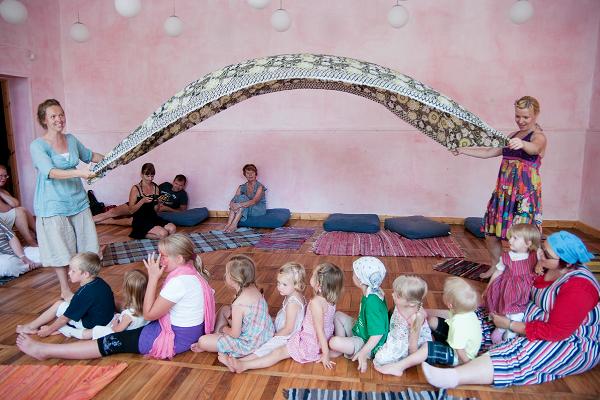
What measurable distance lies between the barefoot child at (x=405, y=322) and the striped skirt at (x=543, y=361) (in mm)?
417

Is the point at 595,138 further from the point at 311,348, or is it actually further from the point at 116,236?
the point at 116,236

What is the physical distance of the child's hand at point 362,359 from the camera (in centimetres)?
257

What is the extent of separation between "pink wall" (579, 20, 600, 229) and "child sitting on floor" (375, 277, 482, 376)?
4.04 meters

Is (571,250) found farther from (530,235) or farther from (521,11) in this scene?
(521,11)

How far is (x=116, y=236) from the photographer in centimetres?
579

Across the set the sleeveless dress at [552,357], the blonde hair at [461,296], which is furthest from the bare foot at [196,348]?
the sleeveless dress at [552,357]

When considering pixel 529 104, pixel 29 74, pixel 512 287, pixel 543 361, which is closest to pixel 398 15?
pixel 529 104

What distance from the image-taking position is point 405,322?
259 cm

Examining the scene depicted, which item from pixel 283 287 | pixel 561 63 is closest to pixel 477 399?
pixel 283 287

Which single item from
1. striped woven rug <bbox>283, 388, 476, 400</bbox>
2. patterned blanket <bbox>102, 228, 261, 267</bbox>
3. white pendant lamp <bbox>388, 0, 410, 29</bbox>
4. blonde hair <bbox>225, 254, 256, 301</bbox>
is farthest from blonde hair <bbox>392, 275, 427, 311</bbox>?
white pendant lamp <bbox>388, 0, 410, 29</bbox>

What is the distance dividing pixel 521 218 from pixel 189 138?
481cm

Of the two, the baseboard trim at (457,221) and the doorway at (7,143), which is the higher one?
the doorway at (7,143)

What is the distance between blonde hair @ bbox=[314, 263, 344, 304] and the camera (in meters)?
2.62

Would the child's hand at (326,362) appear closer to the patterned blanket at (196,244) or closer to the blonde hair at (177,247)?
the blonde hair at (177,247)
